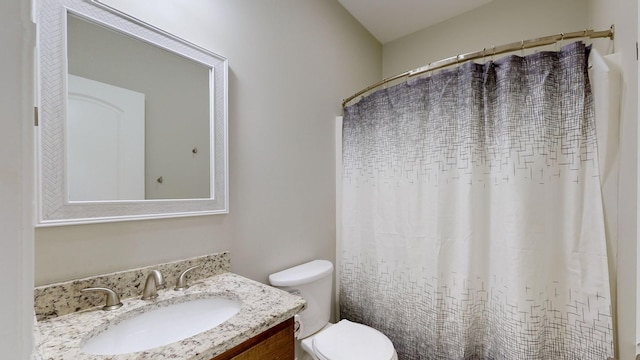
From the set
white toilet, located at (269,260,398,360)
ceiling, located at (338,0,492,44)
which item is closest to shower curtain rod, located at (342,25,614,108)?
ceiling, located at (338,0,492,44)

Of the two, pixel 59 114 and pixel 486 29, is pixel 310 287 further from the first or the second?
pixel 486 29

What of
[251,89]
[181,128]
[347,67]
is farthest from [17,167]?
[347,67]

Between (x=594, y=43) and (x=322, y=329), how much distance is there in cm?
217

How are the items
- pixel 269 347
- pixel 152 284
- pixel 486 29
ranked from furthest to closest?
pixel 486 29
pixel 152 284
pixel 269 347

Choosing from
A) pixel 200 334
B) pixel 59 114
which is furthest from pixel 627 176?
pixel 59 114

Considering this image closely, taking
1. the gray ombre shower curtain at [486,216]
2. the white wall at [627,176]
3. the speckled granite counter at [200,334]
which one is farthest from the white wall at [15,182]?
the gray ombre shower curtain at [486,216]

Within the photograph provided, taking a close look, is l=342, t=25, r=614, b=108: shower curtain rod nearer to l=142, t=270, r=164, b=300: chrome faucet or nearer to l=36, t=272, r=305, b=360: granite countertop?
l=36, t=272, r=305, b=360: granite countertop

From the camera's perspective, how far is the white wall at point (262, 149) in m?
0.95

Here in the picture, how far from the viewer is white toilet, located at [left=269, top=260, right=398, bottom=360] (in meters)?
1.29

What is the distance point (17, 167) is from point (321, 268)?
151 centimetres

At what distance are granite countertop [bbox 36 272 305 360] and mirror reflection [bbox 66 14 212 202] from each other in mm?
387

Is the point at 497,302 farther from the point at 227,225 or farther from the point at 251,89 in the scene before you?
the point at 251,89

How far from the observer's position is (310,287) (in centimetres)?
150

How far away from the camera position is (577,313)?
112 centimetres
